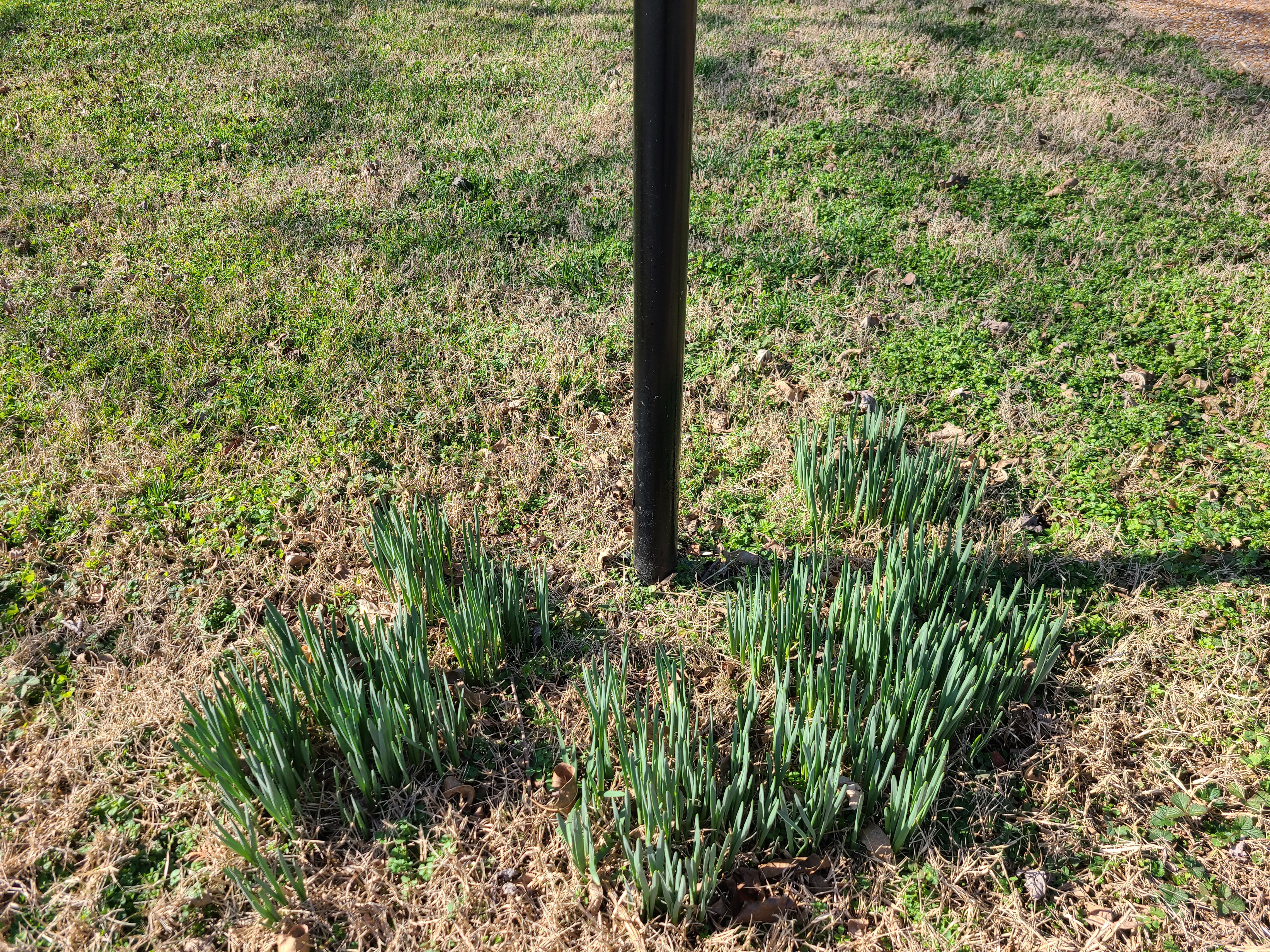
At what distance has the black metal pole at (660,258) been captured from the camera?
1882 mm

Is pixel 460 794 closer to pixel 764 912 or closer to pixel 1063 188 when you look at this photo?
pixel 764 912

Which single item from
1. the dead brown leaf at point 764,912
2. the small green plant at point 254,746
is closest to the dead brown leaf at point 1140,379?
the dead brown leaf at point 764,912

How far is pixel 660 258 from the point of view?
2172 millimetres

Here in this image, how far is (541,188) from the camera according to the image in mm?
5234

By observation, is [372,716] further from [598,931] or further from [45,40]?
[45,40]

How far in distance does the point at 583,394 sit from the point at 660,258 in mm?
1588

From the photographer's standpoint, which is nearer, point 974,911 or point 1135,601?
point 974,911

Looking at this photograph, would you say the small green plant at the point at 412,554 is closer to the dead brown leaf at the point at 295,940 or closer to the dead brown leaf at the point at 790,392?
the dead brown leaf at the point at 295,940

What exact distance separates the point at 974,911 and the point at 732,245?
11.9 feet

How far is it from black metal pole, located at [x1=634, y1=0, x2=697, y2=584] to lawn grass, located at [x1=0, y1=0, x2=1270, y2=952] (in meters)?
0.35

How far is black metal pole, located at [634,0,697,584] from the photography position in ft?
6.17

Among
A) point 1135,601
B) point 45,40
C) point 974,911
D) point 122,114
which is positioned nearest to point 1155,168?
point 1135,601

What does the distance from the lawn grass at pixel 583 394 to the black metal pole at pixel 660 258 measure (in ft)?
1.13

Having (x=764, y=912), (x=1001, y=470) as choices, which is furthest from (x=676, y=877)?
(x=1001, y=470)
